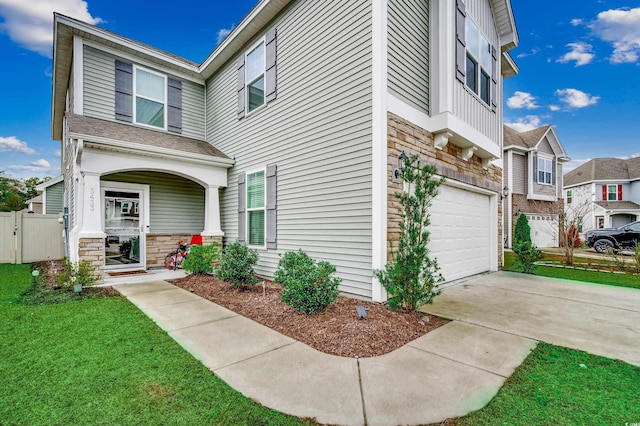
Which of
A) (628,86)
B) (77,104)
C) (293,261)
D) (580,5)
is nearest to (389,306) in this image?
(293,261)

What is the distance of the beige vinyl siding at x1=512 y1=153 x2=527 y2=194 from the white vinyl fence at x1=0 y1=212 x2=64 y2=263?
20.8 metres

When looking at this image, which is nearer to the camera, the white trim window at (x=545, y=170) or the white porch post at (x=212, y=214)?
the white porch post at (x=212, y=214)

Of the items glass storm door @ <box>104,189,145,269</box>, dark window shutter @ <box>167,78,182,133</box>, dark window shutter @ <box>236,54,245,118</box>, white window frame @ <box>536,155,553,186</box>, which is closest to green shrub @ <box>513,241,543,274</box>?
dark window shutter @ <box>236,54,245,118</box>

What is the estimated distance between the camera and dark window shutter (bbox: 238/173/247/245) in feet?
24.1

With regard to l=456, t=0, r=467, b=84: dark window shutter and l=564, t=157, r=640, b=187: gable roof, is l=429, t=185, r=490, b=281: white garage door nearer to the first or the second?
l=456, t=0, r=467, b=84: dark window shutter

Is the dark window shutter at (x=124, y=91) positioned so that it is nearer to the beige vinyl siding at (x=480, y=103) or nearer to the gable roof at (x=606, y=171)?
the beige vinyl siding at (x=480, y=103)

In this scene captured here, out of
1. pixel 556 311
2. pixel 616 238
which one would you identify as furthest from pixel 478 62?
pixel 616 238

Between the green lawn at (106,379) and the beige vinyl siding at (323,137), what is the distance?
2.88 meters

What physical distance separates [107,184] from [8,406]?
6.47m

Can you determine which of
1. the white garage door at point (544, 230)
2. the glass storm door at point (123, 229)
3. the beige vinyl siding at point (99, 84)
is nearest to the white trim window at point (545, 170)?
the white garage door at point (544, 230)

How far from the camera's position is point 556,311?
173 inches

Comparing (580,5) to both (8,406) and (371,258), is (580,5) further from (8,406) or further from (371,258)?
(8,406)

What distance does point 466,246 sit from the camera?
22.7 ft

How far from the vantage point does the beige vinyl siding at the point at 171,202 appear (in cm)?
793
